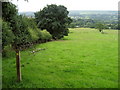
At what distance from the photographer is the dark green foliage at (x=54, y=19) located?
51.2 metres

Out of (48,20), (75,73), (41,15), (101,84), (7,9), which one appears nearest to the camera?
(101,84)

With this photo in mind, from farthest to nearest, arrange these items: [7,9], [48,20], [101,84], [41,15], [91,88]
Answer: [41,15] < [48,20] < [7,9] < [101,84] < [91,88]

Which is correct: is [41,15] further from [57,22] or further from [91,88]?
[91,88]

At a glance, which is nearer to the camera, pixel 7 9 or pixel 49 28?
pixel 7 9

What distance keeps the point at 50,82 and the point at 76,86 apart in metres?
2.00

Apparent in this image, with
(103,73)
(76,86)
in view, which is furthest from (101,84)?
(103,73)

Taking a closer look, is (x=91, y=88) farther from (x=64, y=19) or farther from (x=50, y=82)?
(x=64, y=19)

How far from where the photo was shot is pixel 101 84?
11.1m

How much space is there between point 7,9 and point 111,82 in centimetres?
1378

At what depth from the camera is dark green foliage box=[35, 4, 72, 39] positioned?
5116 centimetres

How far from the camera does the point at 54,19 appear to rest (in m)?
51.1

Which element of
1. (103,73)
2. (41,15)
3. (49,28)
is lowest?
(103,73)

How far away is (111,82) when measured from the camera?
11539 millimetres

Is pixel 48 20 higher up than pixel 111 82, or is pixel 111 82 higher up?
pixel 48 20
